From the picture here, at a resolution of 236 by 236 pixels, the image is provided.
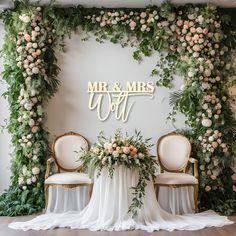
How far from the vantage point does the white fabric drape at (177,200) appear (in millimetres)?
5684

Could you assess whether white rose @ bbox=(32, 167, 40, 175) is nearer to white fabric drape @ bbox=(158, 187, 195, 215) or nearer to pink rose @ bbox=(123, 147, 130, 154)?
pink rose @ bbox=(123, 147, 130, 154)

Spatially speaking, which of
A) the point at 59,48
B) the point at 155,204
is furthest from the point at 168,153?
the point at 59,48

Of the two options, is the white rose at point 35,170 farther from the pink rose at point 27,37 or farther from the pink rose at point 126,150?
the pink rose at point 27,37

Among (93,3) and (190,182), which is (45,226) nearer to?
(190,182)

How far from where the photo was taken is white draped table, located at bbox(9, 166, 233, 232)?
495 cm

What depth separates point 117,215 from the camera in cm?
506

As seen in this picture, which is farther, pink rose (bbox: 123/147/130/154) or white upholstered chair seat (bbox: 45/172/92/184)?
white upholstered chair seat (bbox: 45/172/92/184)

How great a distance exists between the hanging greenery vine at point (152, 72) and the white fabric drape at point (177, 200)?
44 centimetres

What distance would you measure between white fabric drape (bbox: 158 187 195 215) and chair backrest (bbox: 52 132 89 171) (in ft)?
4.44

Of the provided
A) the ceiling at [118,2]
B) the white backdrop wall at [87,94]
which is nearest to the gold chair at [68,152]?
the white backdrop wall at [87,94]

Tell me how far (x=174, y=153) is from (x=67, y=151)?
163 cm

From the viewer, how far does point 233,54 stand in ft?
21.0

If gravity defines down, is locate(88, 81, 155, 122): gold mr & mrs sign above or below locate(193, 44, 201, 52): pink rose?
below

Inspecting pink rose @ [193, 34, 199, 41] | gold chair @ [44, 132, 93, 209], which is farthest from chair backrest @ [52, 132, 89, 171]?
pink rose @ [193, 34, 199, 41]
